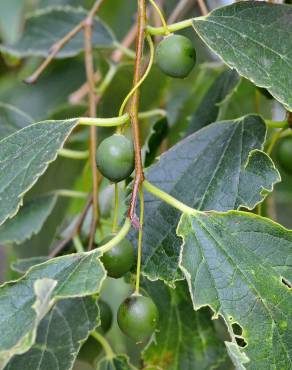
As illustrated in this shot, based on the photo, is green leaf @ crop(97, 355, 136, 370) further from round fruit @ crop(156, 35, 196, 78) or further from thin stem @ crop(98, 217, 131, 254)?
round fruit @ crop(156, 35, 196, 78)

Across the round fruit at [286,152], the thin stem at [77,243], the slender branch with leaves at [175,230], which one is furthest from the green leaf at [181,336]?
the round fruit at [286,152]

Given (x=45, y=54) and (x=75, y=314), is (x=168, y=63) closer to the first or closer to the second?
(x=75, y=314)

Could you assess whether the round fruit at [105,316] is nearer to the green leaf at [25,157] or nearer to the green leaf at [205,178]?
the green leaf at [205,178]

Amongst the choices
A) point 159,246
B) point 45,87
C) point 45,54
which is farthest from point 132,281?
point 45,87

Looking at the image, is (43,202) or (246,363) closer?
(246,363)

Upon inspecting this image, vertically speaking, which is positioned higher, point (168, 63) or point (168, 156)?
point (168, 63)

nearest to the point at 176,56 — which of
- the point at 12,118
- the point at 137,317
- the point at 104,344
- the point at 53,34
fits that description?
the point at 137,317

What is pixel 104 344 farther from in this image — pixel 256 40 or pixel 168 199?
pixel 256 40

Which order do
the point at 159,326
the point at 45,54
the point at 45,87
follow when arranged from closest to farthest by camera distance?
the point at 159,326 < the point at 45,54 < the point at 45,87
